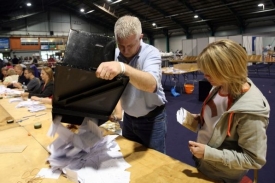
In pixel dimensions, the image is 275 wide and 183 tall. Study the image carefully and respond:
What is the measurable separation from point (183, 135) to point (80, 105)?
8.29 ft

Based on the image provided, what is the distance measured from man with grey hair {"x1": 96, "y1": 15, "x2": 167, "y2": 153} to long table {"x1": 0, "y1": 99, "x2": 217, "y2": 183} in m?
0.20

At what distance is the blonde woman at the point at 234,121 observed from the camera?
0.77 metres

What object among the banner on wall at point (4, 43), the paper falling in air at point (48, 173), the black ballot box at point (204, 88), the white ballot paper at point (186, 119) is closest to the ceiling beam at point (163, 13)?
the black ballot box at point (204, 88)

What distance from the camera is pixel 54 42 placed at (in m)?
17.8

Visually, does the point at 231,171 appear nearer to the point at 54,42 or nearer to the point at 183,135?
the point at 183,135

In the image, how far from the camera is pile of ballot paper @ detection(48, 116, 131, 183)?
0.91 meters

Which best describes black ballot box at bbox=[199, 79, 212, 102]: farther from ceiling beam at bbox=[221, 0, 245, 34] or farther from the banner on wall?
the banner on wall

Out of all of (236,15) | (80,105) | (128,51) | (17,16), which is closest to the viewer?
(80,105)

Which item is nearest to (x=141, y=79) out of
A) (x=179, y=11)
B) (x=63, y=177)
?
(x=63, y=177)

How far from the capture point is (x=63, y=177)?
94 centimetres

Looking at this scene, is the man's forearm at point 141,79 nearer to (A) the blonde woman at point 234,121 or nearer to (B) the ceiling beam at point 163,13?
(A) the blonde woman at point 234,121

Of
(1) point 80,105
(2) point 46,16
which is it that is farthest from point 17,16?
(1) point 80,105

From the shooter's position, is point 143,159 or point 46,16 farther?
point 46,16

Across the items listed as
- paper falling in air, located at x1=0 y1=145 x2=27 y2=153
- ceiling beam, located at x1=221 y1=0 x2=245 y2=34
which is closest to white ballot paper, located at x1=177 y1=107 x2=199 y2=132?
paper falling in air, located at x1=0 y1=145 x2=27 y2=153
